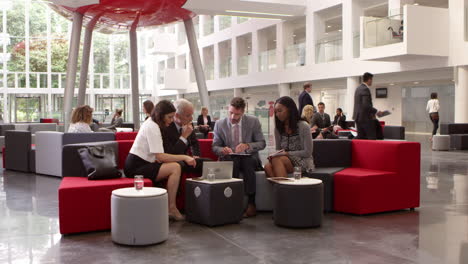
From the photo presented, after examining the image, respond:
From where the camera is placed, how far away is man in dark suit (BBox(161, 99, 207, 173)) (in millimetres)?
5797

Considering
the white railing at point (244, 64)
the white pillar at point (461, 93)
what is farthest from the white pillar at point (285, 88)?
the white pillar at point (461, 93)

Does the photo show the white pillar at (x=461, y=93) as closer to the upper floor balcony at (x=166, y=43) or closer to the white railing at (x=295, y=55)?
the white railing at (x=295, y=55)

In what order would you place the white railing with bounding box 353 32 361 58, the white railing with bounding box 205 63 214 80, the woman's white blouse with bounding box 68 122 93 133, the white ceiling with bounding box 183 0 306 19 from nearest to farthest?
the woman's white blouse with bounding box 68 122 93 133
the white ceiling with bounding box 183 0 306 19
the white railing with bounding box 353 32 361 58
the white railing with bounding box 205 63 214 80

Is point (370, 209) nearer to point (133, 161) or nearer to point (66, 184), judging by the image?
point (133, 161)

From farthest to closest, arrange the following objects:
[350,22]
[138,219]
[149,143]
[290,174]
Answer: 1. [350,22]
2. [290,174]
3. [149,143]
4. [138,219]

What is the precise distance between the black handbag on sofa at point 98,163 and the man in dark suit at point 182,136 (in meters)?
0.65

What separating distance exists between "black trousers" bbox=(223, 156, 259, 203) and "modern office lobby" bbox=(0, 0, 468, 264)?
8 cm

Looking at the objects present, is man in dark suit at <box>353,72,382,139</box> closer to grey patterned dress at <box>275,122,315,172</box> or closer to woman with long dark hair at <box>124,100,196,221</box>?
grey patterned dress at <box>275,122,315,172</box>

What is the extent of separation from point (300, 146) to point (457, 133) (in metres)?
12.6

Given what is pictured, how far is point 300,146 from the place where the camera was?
6.04 m

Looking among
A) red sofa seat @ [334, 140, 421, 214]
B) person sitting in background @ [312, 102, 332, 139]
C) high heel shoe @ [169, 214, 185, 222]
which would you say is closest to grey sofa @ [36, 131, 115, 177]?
high heel shoe @ [169, 214, 185, 222]

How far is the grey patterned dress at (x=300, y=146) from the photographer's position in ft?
19.5

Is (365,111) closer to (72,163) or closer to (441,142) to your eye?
(72,163)

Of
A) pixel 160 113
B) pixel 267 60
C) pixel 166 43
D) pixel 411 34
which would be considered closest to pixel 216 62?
pixel 267 60
